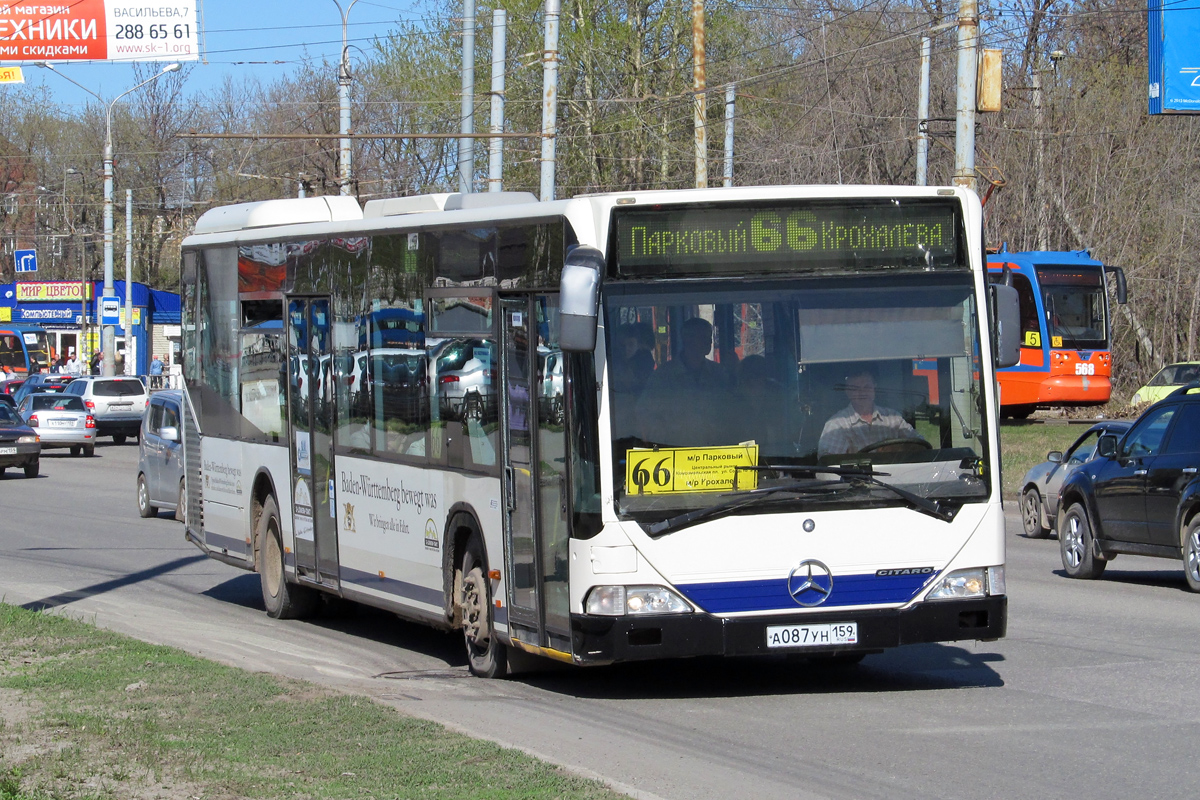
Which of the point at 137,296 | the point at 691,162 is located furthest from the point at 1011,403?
the point at 137,296

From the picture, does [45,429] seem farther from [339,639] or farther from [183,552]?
[339,639]

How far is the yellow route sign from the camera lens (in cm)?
820

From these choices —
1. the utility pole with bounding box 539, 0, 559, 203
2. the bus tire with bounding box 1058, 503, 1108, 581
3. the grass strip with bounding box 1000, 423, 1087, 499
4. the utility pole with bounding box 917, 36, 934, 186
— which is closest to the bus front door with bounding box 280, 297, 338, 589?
the bus tire with bounding box 1058, 503, 1108, 581

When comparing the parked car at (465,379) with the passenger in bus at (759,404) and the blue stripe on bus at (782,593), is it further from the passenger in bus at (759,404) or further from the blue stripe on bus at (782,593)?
the blue stripe on bus at (782,593)

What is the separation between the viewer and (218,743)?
727cm

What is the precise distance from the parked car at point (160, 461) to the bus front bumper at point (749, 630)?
1550 centimetres

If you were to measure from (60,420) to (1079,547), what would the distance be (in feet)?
98.0

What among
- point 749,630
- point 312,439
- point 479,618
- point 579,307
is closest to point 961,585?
point 749,630

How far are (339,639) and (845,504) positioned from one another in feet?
16.8

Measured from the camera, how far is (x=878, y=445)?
330 inches

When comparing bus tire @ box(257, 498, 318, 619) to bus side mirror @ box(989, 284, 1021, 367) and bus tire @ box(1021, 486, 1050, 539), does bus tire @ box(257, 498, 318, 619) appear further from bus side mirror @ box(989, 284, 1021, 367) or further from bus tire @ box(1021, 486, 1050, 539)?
bus tire @ box(1021, 486, 1050, 539)

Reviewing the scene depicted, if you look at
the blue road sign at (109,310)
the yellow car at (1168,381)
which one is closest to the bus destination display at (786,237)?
the yellow car at (1168,381)

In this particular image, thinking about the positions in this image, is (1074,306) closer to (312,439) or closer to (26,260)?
(312,439)

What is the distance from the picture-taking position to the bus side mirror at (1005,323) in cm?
877
